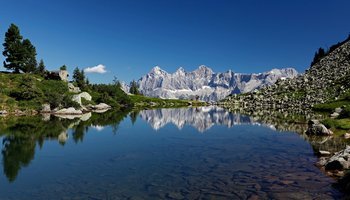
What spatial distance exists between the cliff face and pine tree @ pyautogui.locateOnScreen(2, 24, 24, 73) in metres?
122

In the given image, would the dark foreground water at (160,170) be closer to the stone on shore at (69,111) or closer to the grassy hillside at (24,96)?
the stone on shore at (69,111)

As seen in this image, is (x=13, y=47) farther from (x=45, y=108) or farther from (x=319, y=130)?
(x=319, y=130)

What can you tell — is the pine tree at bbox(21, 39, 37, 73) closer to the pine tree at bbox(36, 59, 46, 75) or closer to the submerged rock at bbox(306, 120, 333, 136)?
the pine tree at bbox(36, 59, 46, 75)

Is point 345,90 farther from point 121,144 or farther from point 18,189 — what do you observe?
point 18,189

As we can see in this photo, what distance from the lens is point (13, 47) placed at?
126 metres

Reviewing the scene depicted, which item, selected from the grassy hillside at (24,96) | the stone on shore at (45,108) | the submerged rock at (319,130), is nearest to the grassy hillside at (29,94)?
the grassy hillside at (24,96)

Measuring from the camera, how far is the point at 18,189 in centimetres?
2111

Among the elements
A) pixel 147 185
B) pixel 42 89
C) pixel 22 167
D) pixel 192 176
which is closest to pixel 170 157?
pixel 192 176

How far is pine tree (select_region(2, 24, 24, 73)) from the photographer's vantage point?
416ft

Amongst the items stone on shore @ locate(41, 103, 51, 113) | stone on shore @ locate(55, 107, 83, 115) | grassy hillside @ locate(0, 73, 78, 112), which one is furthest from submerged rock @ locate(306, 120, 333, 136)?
grassy hillside @ locate(0, 73, 78, 112)

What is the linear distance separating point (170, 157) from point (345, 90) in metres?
108

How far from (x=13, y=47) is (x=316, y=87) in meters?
143

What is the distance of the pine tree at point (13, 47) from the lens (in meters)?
127

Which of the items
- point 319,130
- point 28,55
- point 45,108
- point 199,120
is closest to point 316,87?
point 199,120
